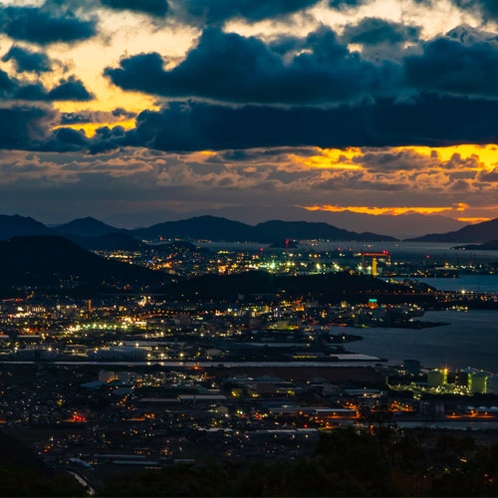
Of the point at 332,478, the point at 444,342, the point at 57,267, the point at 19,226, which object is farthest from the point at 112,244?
the point at 332,478

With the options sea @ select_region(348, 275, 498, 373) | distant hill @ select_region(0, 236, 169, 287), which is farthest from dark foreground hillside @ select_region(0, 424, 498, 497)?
distant hill @ select_region(0, 236, 169, 287)

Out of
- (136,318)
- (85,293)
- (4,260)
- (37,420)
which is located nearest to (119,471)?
(37,420)

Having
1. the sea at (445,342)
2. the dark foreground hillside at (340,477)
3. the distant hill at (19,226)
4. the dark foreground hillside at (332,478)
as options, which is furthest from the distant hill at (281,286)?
the distant hill at (19,226)

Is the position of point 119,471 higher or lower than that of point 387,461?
lower

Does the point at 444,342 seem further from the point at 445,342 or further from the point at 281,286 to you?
the point at 281,286

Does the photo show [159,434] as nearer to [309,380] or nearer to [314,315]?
[309,380]

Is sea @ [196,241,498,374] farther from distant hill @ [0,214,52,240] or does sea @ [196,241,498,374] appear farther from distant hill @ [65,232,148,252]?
distant hill @ [0,214,52,240]
